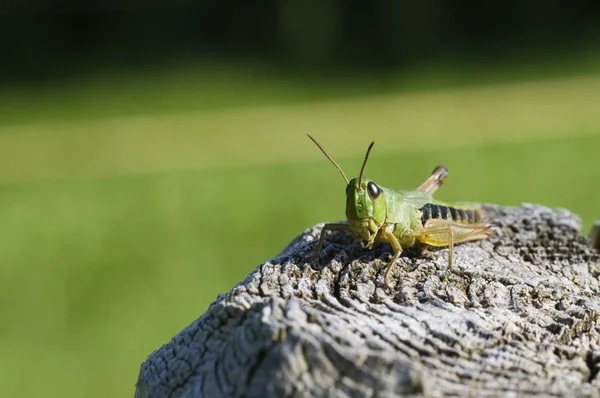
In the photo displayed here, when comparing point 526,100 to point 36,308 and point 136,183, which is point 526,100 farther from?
point 36,308

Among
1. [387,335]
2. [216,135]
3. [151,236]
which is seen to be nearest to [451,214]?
[387,335]

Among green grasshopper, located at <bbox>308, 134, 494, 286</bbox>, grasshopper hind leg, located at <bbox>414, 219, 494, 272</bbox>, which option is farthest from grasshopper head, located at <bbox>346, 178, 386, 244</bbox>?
grasshopper hind leg, located at <bbox>414, 219, 494, 272</bbox>

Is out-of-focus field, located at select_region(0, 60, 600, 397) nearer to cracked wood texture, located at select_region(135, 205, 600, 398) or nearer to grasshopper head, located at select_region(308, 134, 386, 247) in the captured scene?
grasshopper head, located at select_region(308, 134, 386, 247)

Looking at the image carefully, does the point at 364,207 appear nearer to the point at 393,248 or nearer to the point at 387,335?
the point at 393,248

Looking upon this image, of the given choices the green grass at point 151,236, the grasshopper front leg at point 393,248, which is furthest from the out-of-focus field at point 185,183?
the grasshopper front leg at point 393,248

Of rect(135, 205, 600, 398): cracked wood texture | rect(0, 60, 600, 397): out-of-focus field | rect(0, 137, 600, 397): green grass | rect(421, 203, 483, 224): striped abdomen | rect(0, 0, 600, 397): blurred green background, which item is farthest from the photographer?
rect(0, 0, 600, 397): blurred green background

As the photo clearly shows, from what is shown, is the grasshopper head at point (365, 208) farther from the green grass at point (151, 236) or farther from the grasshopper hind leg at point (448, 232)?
the green grass at point (151, 236)

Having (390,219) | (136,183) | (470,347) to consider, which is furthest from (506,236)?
(136,183)
